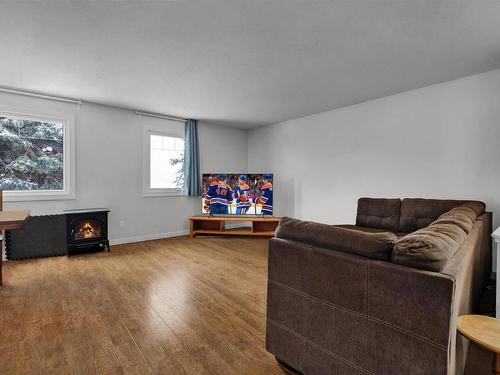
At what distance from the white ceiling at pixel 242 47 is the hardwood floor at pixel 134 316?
2391 millimetres

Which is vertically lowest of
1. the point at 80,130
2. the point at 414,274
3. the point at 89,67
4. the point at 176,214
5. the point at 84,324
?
the point at 84,324

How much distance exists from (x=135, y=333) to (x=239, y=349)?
30.9 inches

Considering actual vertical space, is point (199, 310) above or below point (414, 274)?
below

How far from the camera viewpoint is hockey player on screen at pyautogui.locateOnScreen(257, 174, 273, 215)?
17.7 feet

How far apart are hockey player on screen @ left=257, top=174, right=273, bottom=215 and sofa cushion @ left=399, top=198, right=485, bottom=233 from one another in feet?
7.93

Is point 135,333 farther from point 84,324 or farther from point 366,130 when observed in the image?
point 366,130

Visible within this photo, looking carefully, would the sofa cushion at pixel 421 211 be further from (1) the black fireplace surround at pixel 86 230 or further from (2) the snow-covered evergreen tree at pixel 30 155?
(2) the snow-covered evergreen tree at pixel 30 155

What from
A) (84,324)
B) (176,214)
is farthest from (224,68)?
(176,214)

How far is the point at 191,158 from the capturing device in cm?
558

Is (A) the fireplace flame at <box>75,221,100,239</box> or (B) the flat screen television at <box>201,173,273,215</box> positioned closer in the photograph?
(A) the fireplace flame at <box>75,221,100,239</box>

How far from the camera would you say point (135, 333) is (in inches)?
78.2

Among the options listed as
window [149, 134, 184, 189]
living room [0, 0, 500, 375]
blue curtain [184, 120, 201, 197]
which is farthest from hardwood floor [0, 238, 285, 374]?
blue curtain [184, 120, 201, 197]

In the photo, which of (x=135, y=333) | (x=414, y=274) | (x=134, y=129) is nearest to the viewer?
(x=414, y=274)

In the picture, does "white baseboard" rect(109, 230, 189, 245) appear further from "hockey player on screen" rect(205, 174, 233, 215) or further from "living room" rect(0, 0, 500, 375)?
"hockey player on screen" rect(205, 174, 233, 215)
